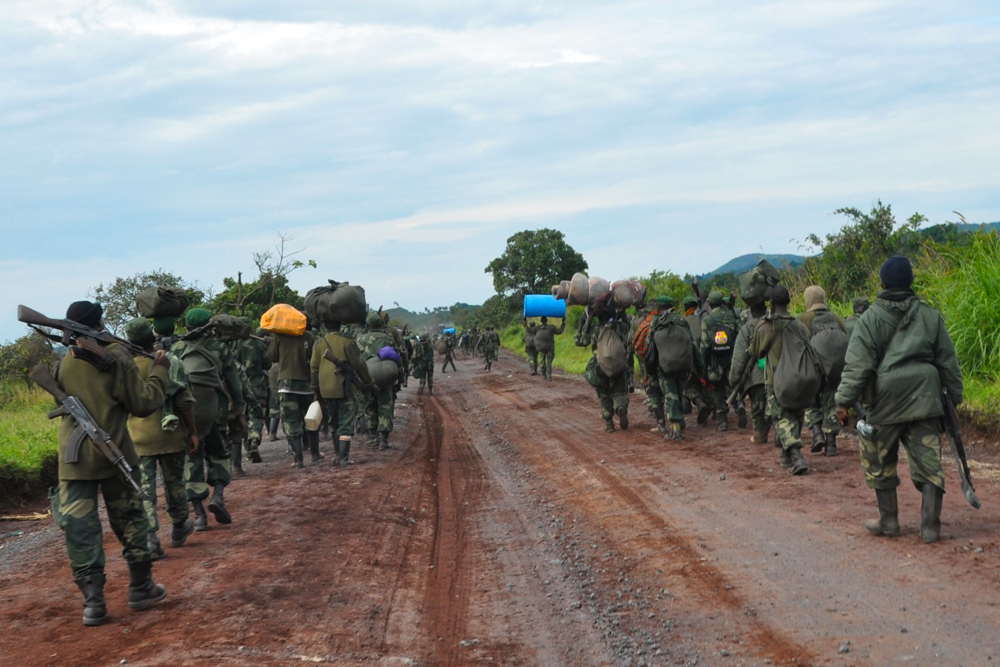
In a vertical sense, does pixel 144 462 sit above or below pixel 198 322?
below

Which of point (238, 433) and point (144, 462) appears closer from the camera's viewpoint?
point (144, 462)

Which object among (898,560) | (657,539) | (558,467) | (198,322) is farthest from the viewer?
(558,467)

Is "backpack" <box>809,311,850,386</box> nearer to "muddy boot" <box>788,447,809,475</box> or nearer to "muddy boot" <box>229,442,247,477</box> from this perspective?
"muddy boot" <box>788,447,809,475</box>

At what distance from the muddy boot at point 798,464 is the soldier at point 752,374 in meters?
1.15

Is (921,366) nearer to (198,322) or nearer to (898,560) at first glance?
(898,560)

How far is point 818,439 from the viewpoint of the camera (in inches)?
449

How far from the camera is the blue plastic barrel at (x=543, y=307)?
Result: 21062 mm

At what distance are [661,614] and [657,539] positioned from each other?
1.88 meters

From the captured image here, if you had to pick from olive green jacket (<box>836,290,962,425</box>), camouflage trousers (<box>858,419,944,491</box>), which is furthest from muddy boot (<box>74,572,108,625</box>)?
camouflage trousers (<box>858,419,944,491</box>)

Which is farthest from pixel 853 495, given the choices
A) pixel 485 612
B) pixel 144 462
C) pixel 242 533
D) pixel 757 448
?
pixel 144 462

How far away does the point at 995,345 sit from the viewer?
13266 mm

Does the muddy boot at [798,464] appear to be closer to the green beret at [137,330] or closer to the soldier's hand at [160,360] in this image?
the soldier's hand at [160,360]

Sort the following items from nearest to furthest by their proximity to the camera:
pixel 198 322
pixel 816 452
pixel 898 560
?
1. pixel 898 560
2. pixel 198 322
3. pixel 816 452

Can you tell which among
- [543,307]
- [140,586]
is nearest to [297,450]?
[140,586]
